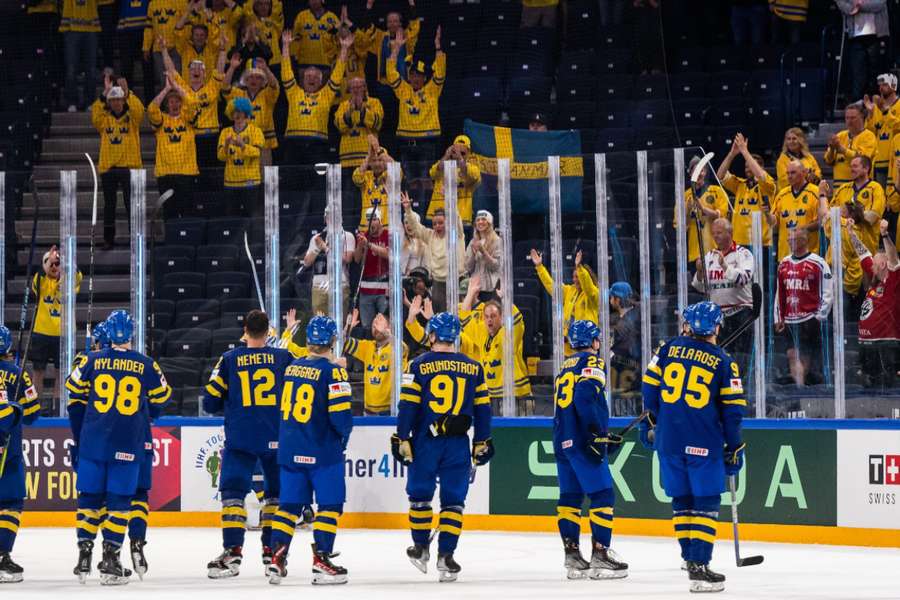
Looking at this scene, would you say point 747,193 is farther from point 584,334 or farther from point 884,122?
point 584,334

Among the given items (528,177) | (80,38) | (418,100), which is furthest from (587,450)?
(80,38)

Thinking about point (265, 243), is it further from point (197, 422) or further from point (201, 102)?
point (201, 102)

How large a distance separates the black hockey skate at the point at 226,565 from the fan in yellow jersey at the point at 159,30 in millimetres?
8474

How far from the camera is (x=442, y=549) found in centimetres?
1023

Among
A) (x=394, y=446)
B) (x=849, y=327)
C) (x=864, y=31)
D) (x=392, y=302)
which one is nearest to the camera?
(x=394, y=446)

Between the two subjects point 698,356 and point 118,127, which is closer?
Answer: point 698,356

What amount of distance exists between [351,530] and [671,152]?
3.92m

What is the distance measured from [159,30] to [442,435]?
8933 millimetres

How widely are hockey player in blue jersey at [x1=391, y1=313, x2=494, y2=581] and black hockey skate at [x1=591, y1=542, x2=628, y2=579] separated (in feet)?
2.78

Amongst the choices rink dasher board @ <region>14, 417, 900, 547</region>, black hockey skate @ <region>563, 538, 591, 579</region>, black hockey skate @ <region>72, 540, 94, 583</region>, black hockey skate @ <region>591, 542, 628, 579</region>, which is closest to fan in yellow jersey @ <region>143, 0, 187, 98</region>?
rink dasher board @ <region>14, 417, 900, 547</region>

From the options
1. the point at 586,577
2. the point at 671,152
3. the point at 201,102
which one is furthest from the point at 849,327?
the point at 201,102

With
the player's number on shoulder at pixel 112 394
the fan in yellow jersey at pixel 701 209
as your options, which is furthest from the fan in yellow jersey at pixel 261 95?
the player's number on shoulder at pixel 112 394

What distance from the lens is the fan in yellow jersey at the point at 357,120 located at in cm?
1627

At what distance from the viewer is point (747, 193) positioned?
43.3ft
